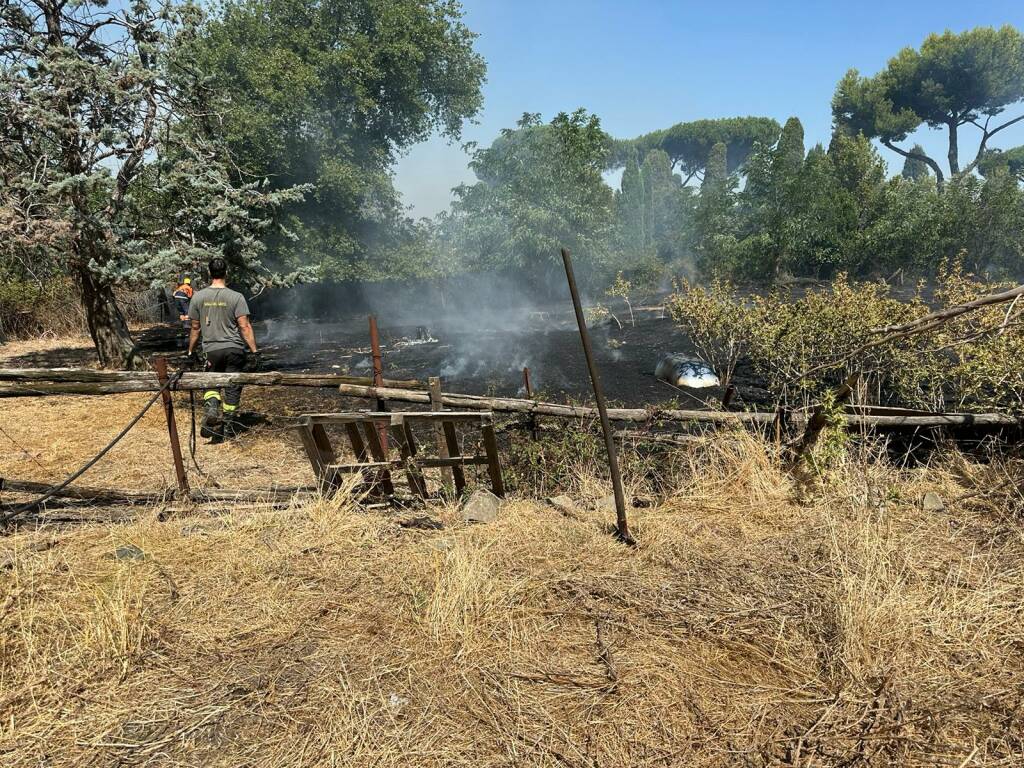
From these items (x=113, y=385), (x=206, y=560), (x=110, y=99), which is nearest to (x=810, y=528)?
(x=206, y=560)

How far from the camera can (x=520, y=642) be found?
9.19 feet

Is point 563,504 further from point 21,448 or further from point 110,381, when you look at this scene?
point 21,448

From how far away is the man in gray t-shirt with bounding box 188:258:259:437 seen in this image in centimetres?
643

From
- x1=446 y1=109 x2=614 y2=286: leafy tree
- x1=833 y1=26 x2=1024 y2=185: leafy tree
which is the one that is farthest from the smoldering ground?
x1=833 y1=26 x2=1024 y2=185: leafy tree

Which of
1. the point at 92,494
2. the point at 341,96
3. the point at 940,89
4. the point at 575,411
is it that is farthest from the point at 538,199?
the point at 940,89

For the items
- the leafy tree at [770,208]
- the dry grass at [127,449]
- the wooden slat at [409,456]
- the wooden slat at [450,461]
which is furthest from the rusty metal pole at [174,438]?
the leafy tree at [770,208]

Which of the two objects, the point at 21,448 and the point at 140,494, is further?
the point at 21,448

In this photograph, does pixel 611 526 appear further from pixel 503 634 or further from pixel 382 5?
pixel 382 5

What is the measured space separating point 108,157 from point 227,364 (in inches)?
209

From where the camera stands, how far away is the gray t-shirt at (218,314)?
643 cm

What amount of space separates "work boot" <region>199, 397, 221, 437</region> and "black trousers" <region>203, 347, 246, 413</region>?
2.3 inches

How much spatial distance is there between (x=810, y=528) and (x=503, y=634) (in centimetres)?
222

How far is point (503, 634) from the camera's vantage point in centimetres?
287

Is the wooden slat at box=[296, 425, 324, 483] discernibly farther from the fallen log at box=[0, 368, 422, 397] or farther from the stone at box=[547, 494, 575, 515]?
the stone at box=[547, 494, 575, 515]
